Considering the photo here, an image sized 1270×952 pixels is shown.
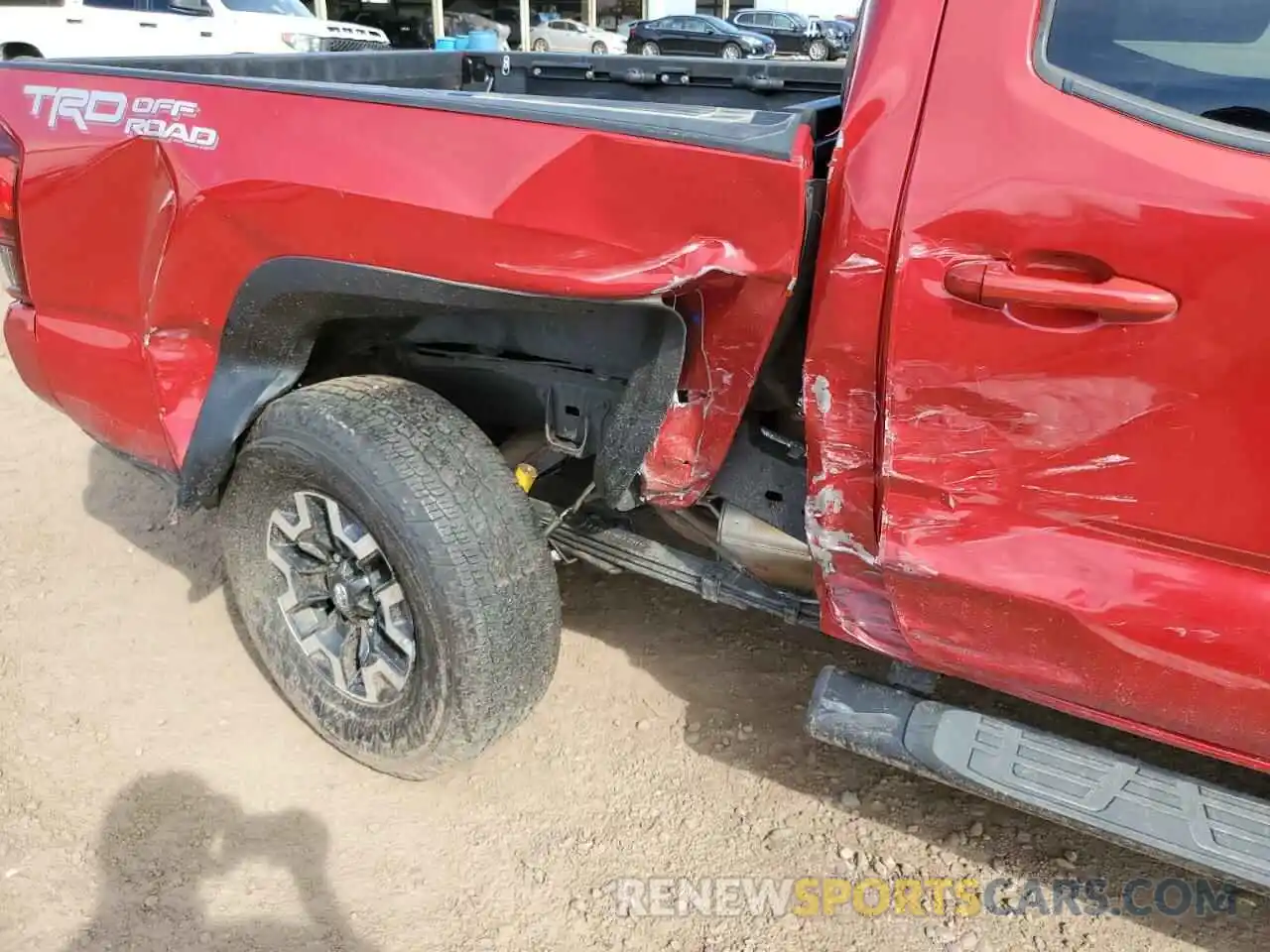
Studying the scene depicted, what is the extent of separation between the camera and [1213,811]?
5.61 ft

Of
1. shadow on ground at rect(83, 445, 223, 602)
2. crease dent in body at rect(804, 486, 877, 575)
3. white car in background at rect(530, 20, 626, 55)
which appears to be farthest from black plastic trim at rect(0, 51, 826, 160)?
white car in background at rect(530, 20, 626, 55)

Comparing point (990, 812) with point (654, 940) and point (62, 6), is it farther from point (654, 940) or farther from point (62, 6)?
point (62, 6)

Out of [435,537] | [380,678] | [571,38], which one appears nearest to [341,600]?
[380,678]

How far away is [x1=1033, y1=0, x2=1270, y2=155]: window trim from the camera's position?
138cm

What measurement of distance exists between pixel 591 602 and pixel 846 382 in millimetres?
1731

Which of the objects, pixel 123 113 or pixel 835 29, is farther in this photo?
pixel 835 29

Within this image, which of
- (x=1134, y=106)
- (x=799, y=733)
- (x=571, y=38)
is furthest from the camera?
(x=571, y=38)

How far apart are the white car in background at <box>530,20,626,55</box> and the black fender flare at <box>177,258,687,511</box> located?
24.3 meters

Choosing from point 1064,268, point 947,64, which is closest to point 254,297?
point 947,64

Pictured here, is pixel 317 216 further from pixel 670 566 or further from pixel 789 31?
pixel 789 31

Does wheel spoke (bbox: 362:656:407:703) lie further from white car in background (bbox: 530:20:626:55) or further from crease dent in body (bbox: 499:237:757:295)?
white car in background (bbox: 530:20:626:55)

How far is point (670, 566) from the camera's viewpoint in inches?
94.2

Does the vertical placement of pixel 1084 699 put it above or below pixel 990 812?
above
